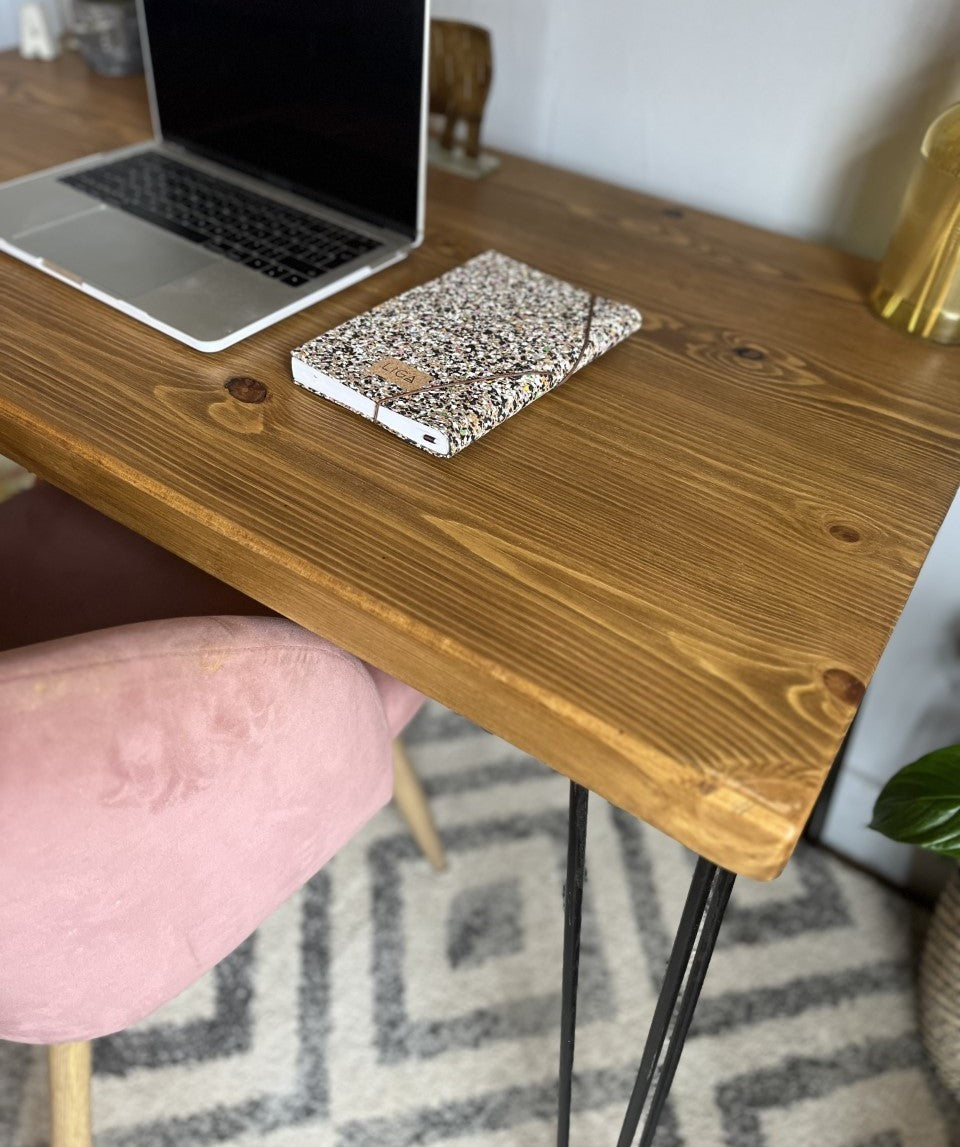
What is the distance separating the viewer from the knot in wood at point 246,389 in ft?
2.36

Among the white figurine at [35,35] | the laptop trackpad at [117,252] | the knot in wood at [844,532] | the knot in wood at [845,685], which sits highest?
the white figurine at [35,35]

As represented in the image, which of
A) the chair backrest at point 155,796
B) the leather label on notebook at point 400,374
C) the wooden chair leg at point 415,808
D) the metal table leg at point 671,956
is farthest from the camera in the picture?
the wooden chair leg at point 415,808

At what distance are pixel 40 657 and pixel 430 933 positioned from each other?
78cm

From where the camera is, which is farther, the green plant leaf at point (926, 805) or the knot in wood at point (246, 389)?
the green plant leaf at point (926, 805)

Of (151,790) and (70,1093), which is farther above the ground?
(151,790)

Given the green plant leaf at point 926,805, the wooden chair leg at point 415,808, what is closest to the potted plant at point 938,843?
the green plant leaf at point 926,805

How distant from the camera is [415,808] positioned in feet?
3.76

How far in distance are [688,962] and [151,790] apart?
0.35 m

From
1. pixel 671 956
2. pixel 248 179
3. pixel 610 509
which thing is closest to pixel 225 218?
pixel 248 179

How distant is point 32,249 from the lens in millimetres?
851

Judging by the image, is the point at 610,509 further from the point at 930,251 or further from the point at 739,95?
the point at 739,95

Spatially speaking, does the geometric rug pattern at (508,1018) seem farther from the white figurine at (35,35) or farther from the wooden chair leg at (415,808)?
the white figurine at (35,35)

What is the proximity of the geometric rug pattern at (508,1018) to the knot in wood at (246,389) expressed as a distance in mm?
675

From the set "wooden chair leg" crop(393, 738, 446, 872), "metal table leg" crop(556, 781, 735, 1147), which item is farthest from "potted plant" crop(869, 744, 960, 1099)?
"wooden chair leg" crop(393, 738, 446, 872)
